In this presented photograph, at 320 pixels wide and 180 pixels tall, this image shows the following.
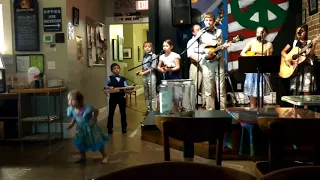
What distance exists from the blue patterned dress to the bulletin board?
157cm

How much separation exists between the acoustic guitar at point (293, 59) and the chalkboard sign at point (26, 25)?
12.4ft

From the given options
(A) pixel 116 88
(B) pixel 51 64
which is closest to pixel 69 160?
(A) pixel 116 88

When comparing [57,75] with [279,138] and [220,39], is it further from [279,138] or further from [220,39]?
[279,138]

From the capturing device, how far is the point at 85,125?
3.87 meters

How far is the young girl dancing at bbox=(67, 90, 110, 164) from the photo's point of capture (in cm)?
387

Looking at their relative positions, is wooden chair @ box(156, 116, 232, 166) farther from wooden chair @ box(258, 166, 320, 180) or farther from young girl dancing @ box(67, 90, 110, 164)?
young girl dancing @ box(67, 90, 110, 164)

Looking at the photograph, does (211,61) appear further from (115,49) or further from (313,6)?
(115,49)

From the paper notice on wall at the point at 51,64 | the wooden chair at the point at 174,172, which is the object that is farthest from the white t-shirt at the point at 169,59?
the wooden chair at the point at 174,172

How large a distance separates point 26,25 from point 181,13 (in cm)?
272

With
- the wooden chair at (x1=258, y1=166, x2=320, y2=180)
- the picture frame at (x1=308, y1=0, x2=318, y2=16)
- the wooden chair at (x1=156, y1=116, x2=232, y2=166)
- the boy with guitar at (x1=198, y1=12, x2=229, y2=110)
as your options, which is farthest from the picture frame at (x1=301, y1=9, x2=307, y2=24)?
the wooden chair at (x1=258, y1=166, x2=320, y2=180)

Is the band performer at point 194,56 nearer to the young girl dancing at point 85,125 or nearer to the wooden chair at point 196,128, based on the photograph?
the young girl dancing at point 85,125

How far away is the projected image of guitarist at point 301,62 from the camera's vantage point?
5105mm

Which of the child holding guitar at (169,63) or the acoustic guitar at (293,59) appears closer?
the acoustic guitar at (293,59)

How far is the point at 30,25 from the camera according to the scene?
5.13 m
